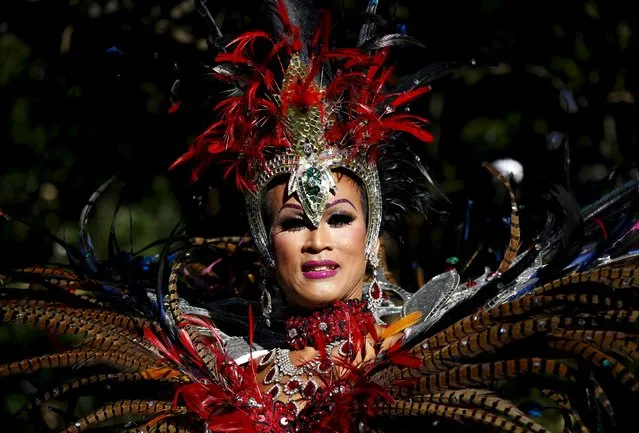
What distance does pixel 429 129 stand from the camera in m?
3.71

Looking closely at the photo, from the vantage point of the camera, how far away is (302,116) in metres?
2.67

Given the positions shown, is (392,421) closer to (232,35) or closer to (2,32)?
(232,35)

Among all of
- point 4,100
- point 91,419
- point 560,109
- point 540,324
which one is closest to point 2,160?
point 4,100

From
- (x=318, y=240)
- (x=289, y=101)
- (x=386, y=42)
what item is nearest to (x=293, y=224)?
(x=318, y=240)

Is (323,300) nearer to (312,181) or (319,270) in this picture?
(319,270)

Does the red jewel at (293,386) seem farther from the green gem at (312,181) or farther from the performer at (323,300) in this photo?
the green gem at (312,181)

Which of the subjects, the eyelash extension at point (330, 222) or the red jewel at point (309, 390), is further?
the eyelash extension at point (330, 222)

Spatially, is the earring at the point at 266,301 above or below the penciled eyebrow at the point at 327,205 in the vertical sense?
below

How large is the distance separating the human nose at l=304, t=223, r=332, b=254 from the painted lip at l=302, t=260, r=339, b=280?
3 cm

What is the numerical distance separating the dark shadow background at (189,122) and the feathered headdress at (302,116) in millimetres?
641

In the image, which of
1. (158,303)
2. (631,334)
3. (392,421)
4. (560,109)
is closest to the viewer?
(631,334)

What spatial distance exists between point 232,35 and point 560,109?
1.35 meters

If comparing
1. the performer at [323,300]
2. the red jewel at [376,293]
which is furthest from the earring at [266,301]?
the red jewel at [376,293]

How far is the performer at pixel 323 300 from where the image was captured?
7.44ft
